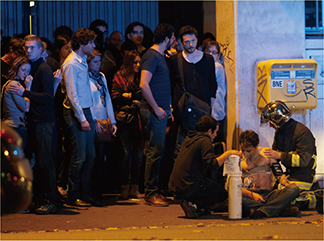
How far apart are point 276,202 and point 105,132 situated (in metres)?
2.29

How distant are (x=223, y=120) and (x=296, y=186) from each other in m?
2.02

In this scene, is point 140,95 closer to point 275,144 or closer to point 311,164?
point 275,144

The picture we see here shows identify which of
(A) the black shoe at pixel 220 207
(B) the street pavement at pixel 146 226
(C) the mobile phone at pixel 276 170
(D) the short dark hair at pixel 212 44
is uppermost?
(D) the short dark hair at pixel 212 44

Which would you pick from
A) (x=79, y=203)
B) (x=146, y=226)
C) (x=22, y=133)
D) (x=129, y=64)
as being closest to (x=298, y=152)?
(x=146, y=226)

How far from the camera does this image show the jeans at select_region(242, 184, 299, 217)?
5543mm

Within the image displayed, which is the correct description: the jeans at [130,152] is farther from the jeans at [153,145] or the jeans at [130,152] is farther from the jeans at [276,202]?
the jeans at [276,202]

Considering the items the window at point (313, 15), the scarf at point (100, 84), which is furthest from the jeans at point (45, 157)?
the window at point (313, 15)

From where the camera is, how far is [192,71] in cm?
651

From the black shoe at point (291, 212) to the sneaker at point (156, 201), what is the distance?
4.73 feet

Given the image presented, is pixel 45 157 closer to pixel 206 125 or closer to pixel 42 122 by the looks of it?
pixel 42 122

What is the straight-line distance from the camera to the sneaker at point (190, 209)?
5.55 m

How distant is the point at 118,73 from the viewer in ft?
22.3

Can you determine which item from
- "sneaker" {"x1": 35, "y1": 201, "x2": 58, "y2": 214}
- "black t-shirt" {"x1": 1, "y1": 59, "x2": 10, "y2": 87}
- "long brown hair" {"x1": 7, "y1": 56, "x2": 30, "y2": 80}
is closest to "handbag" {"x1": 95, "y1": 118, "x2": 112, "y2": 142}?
"sneaker" {"x1": 35, "y1": 201, "x2": 58, "y2": 214}

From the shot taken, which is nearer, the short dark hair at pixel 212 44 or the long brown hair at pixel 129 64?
the long brown hair at pixel 129 64
